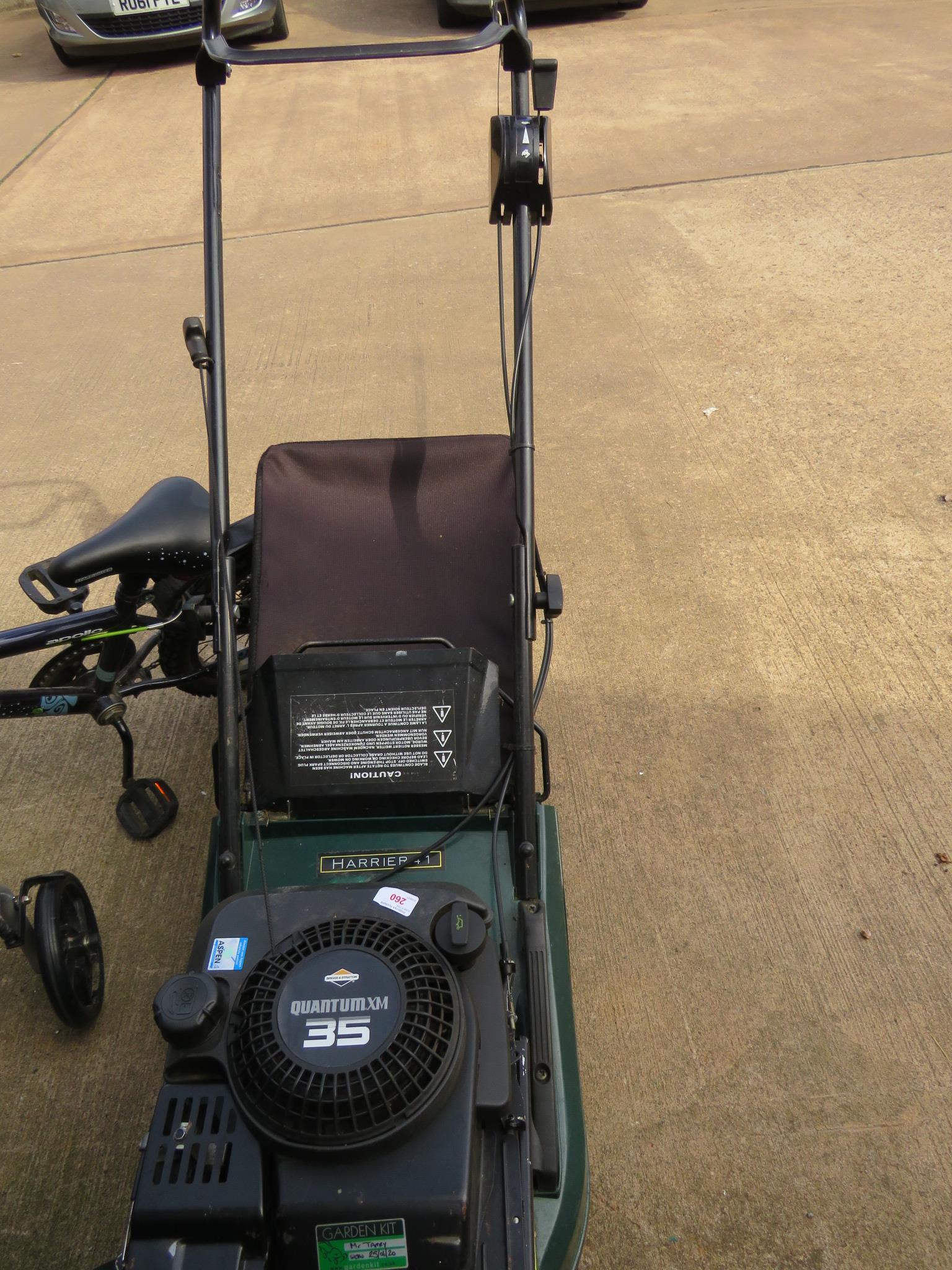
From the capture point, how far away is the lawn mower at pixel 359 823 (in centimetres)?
123

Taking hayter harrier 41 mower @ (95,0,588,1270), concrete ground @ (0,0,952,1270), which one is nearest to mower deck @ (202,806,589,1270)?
hayter harrier 41 mower @ (95,0,588,1270)

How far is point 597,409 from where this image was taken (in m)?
3.98

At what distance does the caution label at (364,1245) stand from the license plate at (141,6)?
8.04 meters

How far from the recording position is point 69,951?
205 centimetres

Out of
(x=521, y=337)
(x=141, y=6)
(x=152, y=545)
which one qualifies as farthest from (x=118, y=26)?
(x=521, y=337)

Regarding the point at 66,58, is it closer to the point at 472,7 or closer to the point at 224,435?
the point at 472,7

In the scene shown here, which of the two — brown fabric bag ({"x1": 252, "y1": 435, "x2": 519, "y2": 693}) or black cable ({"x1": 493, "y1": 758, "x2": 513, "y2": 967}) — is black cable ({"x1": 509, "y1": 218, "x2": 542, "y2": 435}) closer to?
brown fabric bag ({"x1": 252, "y1": 435, "x2": 519, "y2": 693})

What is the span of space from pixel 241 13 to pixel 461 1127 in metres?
7.31

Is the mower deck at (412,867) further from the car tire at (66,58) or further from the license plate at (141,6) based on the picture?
the car tire at (66,58)

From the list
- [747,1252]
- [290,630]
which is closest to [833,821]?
[747,1252]

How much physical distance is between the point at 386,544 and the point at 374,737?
1.79 feet

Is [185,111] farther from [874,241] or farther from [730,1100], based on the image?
[730,1100]

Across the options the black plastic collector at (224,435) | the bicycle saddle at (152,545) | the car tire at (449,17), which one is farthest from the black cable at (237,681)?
the car tire at (449,17)

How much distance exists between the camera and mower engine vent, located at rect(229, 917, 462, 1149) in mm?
1220
